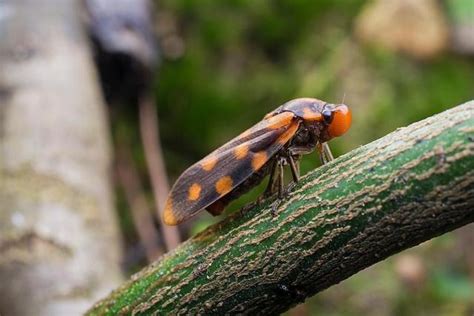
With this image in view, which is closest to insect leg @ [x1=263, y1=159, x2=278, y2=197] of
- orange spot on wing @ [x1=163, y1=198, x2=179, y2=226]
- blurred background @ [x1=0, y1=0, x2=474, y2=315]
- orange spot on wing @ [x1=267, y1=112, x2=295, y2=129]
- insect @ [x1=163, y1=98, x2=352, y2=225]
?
insect @ [x1=163, y1=98, x2=352, y2=225]

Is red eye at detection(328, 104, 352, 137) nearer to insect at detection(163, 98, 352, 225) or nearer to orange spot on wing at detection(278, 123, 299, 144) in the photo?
insect at detection(163, 98, 352, 225)

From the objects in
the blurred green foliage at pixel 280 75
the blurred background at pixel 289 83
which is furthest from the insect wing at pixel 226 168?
the blurred green foliage at pixel 280 75

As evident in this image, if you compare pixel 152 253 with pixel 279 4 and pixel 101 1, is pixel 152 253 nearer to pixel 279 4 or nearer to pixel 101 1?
pixel 101 1

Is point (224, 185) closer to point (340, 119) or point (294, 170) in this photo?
point (294, 170)

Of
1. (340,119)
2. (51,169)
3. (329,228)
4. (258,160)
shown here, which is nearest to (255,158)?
(258,160)

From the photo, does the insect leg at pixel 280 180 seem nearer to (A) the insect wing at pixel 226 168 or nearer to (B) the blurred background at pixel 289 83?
(A) the insect wing at pixel 226 168
